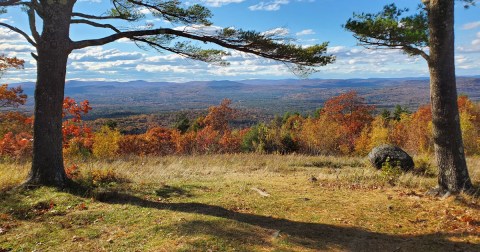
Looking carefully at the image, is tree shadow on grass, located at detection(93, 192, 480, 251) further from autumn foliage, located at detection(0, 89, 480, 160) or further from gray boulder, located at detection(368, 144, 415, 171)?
autumn foliage, located at detection(0, 89, 480, 160)

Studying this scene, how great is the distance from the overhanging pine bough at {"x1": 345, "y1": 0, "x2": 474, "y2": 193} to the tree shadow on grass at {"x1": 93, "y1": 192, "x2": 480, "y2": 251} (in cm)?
224

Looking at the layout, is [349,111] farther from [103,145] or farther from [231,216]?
[231,216]

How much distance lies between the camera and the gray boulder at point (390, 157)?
1205cm

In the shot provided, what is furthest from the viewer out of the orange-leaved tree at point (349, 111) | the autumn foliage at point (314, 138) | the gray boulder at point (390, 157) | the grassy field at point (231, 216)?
the orange-leaved tree at point (349, 111)

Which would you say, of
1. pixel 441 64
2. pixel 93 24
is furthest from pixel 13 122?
pixel 441 64

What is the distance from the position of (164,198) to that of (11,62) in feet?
52.7

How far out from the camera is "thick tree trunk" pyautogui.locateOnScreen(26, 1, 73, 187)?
719 centimetres

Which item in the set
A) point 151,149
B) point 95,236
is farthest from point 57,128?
point 151,149

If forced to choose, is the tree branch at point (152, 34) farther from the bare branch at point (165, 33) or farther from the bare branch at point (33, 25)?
the bare branch at point (33, 25)

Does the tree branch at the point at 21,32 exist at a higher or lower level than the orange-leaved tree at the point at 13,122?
higher

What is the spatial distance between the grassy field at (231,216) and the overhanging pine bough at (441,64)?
0.63 metres

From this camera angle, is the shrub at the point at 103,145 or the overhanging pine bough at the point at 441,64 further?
the shrub at the point at 103,145

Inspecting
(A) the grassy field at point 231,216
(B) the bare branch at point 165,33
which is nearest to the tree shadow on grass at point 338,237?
(A) the grassy field at point 231,216

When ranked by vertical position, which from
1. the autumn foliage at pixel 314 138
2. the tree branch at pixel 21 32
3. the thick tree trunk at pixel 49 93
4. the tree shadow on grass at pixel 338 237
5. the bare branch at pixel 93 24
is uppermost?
the bare branch at pixel 93 24
